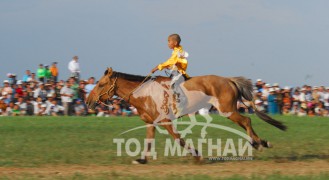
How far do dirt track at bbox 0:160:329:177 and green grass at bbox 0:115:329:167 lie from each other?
480 mm

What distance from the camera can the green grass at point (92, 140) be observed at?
1147 cm

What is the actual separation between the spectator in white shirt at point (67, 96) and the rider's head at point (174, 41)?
10421mm

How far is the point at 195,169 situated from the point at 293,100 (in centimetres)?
1441

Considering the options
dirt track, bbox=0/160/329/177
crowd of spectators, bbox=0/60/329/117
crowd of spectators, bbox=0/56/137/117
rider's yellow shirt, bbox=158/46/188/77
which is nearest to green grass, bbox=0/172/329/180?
dirt track, bbox=0/160/329/177

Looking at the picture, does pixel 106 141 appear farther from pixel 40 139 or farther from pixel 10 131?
pixel 10 131

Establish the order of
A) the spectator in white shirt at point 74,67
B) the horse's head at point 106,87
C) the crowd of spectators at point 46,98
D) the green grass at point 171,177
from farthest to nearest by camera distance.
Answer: the spectator in white shirt at point 74,67, the crowd of spectators at point 46,98, the horse's head at point 106,87, the green grass at point 171,177

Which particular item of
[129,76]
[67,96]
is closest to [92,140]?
[129,76]

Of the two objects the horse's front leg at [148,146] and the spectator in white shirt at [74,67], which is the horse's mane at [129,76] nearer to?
the horse's front leg at [148,146]

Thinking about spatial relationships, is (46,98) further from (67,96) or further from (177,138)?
(177,138)

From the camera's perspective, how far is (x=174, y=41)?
1107 cm

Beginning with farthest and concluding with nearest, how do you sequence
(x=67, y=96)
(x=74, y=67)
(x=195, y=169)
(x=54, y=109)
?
(x=74, y=67) < (x=54, y=109) < (x=67, y=96) < (x=195, y=169)

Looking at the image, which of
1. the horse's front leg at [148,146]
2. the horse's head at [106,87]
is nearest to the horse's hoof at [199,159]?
the horse's front leg at [148,146]

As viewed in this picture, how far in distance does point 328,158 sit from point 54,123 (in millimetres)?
8947

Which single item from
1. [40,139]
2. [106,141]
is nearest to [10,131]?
[40,139]
